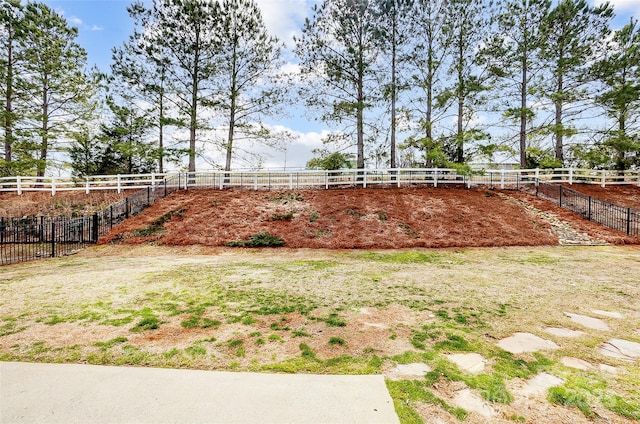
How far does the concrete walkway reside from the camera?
2312 mm

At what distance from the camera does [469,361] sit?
3.21 metres

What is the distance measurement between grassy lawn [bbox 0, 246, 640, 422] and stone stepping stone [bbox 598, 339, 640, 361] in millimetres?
86

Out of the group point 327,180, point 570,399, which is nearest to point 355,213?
point 327,180

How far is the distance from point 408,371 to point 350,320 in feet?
4.74

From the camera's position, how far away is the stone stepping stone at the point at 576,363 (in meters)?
3.10

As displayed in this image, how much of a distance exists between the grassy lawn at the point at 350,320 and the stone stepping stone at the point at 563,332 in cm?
12

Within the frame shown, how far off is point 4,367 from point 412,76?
19676 mm

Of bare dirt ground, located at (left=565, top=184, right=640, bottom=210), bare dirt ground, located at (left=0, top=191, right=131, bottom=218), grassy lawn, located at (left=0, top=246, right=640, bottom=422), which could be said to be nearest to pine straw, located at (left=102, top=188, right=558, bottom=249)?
grassy lawn, located at (left=0, top=246, right=640, bottom=422)

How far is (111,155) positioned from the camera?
25.3 meters

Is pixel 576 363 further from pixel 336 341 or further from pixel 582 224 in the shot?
pixel 582 224

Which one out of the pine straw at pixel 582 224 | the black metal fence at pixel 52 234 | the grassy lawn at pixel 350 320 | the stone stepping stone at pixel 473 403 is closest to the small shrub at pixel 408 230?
the grassy lawn at pixel 350 320

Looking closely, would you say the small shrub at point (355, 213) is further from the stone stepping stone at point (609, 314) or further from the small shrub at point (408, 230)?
the stone stepping stone at point (609, 314)

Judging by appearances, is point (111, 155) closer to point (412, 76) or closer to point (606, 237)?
point (412, 76)

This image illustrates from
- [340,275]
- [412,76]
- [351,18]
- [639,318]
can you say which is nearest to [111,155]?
[351,18]
